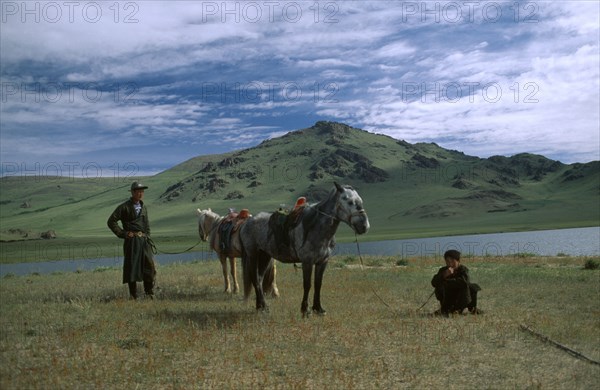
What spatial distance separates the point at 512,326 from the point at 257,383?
5977 millimetres

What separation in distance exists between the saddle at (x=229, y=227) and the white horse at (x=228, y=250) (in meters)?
0.06

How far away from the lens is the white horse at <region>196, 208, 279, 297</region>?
13.7m

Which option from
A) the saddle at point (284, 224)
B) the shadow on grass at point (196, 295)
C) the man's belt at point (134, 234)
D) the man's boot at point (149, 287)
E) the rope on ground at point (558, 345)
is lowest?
the shadow on grass at point (196, 295)

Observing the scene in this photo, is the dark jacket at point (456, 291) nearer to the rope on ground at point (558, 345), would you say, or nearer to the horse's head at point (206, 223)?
the rope on ground at point (558, 345)

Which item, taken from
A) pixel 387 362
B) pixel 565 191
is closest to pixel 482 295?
pixel 387 362

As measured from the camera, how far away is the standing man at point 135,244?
13562mm

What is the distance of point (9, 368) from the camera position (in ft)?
21.9

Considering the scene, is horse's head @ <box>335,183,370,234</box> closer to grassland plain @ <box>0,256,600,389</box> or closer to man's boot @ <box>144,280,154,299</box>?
grassland plain @ <box>0,256,600,389</box>

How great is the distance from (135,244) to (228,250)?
257 cm

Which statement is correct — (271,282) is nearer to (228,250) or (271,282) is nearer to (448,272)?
(228,250)

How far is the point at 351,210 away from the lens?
998 cm

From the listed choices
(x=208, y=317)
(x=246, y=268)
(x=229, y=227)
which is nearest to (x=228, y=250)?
(x=229, y=227)

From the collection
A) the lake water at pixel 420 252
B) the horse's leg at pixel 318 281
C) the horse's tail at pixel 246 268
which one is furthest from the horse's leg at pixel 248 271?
the lake water at pixel 420 252

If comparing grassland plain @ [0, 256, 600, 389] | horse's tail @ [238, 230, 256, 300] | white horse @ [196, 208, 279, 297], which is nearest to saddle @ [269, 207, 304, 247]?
horse's tail @ [238, 230, 256, 300]
